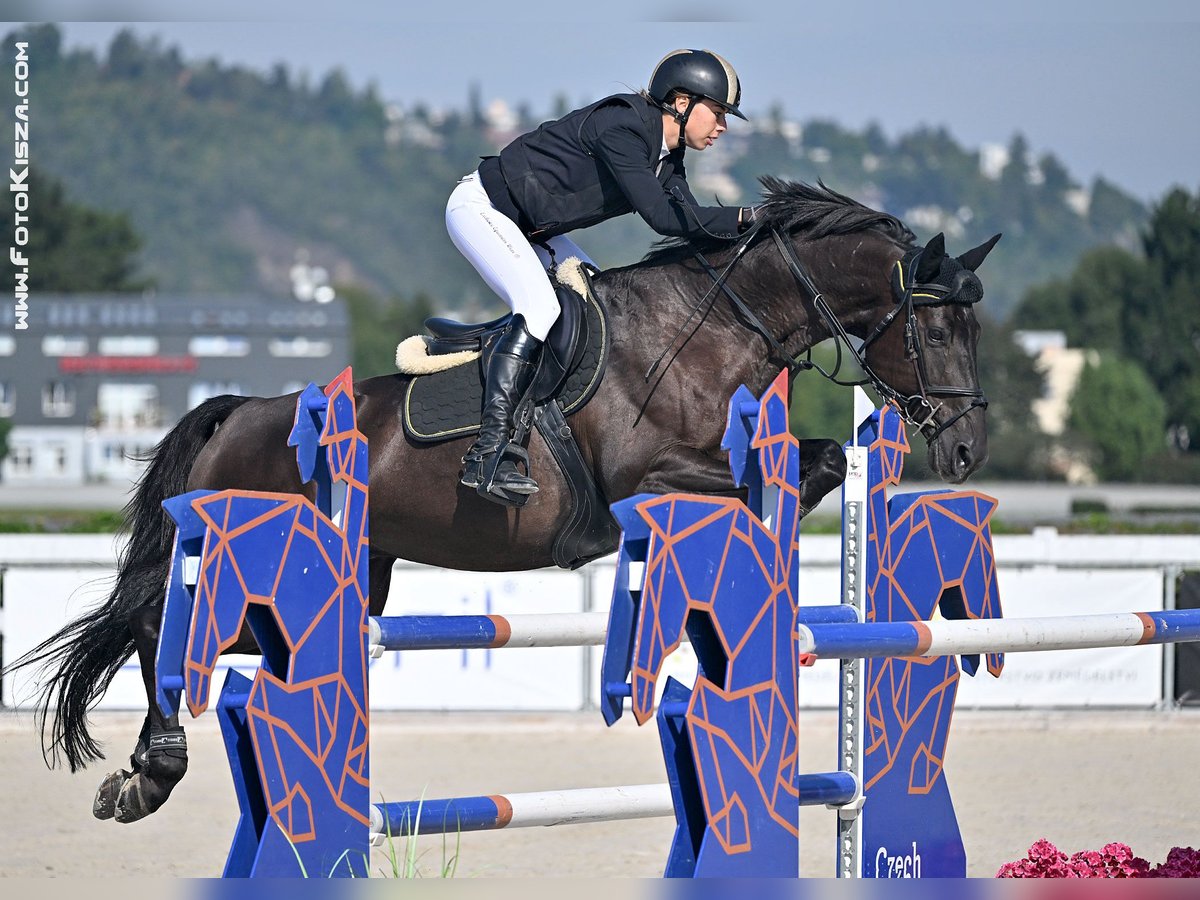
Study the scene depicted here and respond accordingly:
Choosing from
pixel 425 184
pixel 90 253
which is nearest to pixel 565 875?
pixel 90 253

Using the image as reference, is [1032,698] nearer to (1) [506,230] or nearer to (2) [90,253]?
(1) [506,230]

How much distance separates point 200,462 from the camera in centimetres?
452

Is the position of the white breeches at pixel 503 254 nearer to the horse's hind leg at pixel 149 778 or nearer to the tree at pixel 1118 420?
the horse's hind leg at pixel 149 778

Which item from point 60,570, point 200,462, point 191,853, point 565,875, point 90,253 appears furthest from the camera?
point 90,253

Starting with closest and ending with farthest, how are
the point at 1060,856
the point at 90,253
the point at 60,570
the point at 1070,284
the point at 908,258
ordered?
the point at 1060,856 → the point at 908,258 → the point at 60,570 → the point at 90,253 → the point at 1070,284

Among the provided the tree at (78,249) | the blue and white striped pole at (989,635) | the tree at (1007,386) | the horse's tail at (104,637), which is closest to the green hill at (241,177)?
the tree at (78,249)

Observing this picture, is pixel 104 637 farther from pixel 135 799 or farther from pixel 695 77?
pixel 695 77

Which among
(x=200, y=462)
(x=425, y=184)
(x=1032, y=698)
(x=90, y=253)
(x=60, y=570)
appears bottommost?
(x=1032, y=698)

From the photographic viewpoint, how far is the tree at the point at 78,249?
6481 centimetres

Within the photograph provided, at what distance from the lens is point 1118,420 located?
182 feet

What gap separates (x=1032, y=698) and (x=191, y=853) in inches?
196

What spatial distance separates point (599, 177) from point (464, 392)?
2.17 feet

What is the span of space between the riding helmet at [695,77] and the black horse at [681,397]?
36 cm

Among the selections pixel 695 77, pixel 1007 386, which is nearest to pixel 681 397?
pixel 695 77
